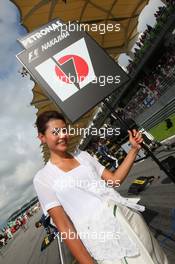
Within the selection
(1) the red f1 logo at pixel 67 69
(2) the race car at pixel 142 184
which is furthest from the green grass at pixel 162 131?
(1) the red f1 logo at pixel 67 69

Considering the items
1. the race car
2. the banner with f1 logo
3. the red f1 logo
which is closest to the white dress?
the banner with f1 logo

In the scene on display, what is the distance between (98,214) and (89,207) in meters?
0.08

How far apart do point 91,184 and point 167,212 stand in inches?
180

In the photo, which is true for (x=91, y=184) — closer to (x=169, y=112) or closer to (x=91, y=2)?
→ (x=169, y=112)

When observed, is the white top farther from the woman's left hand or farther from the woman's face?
the woman's left hand

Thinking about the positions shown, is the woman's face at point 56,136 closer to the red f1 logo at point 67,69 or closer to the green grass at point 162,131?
the red f1 logo at point 67,69

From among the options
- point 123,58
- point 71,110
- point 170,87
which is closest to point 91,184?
point 71,110

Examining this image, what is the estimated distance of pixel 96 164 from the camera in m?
2.30

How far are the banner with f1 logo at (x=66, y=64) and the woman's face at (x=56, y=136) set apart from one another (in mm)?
427

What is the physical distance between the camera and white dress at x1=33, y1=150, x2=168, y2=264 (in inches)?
75.4

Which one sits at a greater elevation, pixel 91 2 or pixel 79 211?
pixel 91 2

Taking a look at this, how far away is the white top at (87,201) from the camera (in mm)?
1930

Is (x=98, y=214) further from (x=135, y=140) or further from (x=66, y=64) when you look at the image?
(x=66, y=64)

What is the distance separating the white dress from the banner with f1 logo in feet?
2.22
